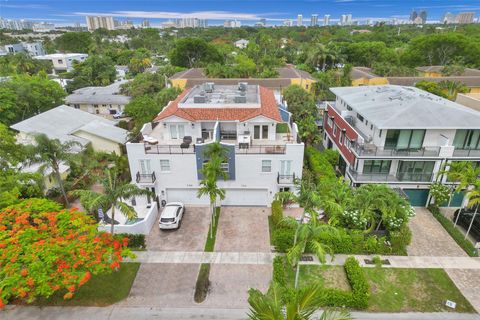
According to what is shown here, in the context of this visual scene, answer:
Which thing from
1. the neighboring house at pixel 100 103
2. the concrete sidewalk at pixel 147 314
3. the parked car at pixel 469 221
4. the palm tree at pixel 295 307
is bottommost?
the concrete sidewalk at pixel 147 314

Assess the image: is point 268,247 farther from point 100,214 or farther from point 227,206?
point 100,214

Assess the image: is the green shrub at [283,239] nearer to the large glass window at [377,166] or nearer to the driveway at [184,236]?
the driveway at [184,236]

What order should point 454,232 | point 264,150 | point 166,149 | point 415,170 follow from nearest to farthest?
point 454,232
point 166,149
point 264,150
point 415,170

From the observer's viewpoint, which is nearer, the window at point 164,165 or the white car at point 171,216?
the white car at point 171,216

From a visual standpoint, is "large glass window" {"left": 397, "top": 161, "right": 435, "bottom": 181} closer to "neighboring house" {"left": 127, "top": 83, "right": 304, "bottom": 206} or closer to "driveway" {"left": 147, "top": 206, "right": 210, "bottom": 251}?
"neighboring house" {"left": 127, "top": 83, "right": 304, "bottom": 206}

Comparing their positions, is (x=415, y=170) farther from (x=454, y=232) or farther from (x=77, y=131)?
(x=77, y=131)

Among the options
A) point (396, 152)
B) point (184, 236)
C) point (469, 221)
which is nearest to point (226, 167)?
point (184, 236)

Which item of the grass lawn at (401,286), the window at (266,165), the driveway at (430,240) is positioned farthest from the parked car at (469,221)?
the window at (266,165)
